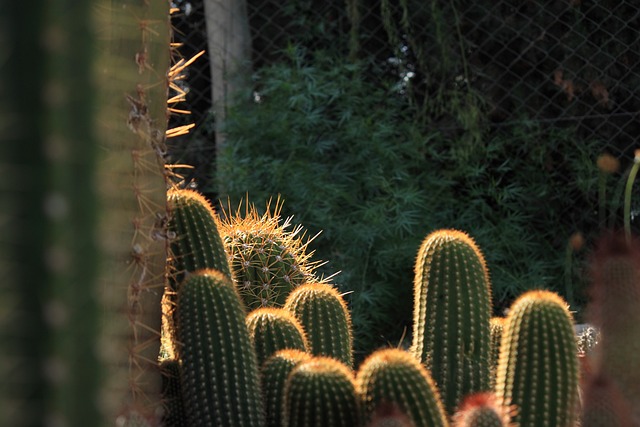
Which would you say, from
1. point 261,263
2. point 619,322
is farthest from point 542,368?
point 261,263

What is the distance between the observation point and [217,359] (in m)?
1.02

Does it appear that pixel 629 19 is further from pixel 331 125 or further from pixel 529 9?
pixel 331 125

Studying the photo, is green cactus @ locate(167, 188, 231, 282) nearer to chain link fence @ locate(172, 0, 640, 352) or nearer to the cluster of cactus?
the cluster of cactus

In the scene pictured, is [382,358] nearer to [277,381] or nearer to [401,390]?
[401,390]

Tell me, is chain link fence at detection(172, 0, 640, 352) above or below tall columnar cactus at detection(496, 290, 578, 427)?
above

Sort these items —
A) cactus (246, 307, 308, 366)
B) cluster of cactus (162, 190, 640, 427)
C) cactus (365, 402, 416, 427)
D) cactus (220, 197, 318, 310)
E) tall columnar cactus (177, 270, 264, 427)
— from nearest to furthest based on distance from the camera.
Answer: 1. cactus (365, 402, 416, 427)
2. cluster of cactus (162, 190, 640, 427)
3. tall columnar cactus (177, 270, 264, 427)
4. cactus (246, 307, 308, 366)
5. cactus (220, 197, 318, 310)

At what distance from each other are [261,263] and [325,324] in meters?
0.24

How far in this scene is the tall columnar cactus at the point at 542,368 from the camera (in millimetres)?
943

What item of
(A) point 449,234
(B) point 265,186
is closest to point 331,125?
(B) point 265,186

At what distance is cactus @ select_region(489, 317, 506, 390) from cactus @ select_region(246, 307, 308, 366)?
0.74ft

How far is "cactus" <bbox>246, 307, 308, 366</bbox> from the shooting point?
1.11m

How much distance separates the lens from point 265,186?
360 centimetres

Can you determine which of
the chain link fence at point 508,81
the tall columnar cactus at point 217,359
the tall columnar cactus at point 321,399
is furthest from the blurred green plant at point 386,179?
the tall columnar cactus at point 321,399

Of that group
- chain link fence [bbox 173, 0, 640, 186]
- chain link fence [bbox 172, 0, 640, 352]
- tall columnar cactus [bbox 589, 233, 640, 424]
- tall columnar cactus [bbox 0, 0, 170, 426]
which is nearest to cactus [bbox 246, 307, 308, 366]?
tall columnar cactus [bbox 589, 233, 640, 424]
